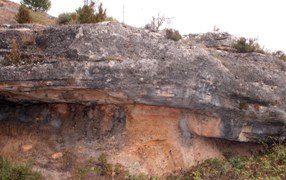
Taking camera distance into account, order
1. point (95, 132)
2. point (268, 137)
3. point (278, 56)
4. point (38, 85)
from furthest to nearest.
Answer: point (278, 56) → point (268, 137) → point (95, 132) → point (38, 85)

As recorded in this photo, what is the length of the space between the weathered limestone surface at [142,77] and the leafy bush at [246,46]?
3.33 ft

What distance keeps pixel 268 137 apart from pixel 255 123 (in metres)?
0.92

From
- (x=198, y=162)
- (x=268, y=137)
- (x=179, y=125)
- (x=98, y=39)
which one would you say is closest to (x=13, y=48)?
(x=98, y=39)

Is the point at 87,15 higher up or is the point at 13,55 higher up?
the point at 87,15

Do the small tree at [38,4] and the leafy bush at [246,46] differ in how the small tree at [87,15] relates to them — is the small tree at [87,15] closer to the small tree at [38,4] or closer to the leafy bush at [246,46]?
the leafy bush at [246,46]

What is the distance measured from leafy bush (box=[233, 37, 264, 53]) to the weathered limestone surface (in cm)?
101

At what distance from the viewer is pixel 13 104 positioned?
12000 mm

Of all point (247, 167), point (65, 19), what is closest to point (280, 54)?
point (247, 167)

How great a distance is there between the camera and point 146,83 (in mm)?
10484

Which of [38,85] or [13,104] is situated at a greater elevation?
[38,85]

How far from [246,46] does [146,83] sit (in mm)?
4453

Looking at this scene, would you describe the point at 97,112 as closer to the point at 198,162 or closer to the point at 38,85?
the point at 38,85

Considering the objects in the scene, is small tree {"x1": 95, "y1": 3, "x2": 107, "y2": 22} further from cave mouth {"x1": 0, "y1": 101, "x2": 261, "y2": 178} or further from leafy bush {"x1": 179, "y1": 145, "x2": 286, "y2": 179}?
leafy bush {"x1": 179, "y1": 145, "x2": 286, "y2": 179}

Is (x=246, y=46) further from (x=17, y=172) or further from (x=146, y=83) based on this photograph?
(x=17, y=172)
